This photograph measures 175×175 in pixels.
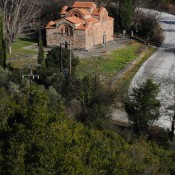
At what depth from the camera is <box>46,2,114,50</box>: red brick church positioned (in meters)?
43.0

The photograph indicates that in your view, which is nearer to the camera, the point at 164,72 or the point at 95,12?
the point at 164,72

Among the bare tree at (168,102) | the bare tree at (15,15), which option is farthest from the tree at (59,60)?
the bare tree at (15,15)

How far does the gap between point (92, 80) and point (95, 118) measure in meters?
5.19

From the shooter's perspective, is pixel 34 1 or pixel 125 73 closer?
pixel 125 73

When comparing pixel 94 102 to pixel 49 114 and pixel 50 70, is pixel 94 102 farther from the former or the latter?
pixel 49 114

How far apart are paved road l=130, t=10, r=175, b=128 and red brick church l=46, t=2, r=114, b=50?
7.14 metres

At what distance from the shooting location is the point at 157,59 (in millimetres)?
42250

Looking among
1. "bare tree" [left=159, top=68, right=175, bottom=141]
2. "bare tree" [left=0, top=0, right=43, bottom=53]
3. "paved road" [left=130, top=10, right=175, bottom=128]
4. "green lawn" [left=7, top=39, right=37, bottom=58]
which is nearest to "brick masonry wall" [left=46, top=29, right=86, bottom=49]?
"green lawn" [left=7, top=39, right=37, bottom=58]

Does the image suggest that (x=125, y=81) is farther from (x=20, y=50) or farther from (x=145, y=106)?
(x=20, y=50)

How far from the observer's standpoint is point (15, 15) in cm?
4241

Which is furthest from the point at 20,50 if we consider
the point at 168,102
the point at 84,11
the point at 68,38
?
the point at 168,102

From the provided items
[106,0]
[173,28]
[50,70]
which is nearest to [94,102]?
[50,70]

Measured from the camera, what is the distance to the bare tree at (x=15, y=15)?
42.2 meters

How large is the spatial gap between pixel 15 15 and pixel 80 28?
24.2 ft
